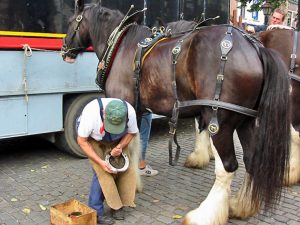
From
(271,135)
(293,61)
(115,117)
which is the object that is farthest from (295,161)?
(115,117)

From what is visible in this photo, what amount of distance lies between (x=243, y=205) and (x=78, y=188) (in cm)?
185

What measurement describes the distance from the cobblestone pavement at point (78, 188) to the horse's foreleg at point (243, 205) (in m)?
0.07

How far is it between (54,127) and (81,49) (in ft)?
3.72

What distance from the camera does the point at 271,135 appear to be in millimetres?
3004

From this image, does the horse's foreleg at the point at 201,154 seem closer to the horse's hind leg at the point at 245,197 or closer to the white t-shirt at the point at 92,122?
the horse's hind leg at the point at 245,197

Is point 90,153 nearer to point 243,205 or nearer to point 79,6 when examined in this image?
point 243,205

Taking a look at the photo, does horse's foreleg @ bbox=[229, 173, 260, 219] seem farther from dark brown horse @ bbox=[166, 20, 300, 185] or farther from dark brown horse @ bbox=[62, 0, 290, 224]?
A: dark brown horse @ bbox=[166, 20, 300, 185]

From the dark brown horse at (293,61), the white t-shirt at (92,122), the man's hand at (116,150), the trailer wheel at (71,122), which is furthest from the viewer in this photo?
the trailer wheel at (71,122)

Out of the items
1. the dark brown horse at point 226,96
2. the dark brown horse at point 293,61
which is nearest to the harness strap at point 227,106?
the dark brown horse at point 226,96

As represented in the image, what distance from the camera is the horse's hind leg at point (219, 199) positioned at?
316 centimetres

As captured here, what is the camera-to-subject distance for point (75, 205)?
3467 mm

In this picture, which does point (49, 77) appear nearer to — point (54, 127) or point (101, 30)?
point (54, 127)

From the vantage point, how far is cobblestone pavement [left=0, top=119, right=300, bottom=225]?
3.58 meters

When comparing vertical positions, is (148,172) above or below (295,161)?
below
